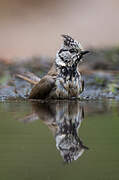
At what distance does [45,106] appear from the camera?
19.6 feet

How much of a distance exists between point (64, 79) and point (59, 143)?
2.96 metres

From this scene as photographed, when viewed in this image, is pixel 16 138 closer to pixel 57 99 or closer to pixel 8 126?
pixel 8 126

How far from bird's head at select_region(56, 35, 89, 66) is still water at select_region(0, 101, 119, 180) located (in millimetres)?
1183

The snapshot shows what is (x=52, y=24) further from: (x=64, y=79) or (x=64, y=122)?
(x=64, y=122)

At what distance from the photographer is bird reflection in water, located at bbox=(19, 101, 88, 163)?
3550 mm

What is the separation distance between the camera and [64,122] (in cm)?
457

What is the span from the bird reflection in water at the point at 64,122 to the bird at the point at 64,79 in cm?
21

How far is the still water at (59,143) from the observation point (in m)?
3.01

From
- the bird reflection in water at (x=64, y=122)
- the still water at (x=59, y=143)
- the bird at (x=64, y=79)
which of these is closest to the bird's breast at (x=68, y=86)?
the bird at (x=64, y=79)

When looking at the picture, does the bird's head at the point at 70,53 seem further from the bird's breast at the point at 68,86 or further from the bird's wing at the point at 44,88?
the bird's wing at the point at 44,88

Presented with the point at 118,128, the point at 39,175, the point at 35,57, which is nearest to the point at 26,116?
the point at 118,128

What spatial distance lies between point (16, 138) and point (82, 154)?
2.43 ft

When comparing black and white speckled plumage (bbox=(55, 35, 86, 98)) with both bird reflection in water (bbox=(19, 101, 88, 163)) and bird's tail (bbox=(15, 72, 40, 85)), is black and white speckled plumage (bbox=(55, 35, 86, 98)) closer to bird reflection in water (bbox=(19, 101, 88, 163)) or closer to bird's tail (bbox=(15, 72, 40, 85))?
bird reflection in water (bbox=(19, 101, 88, 163))

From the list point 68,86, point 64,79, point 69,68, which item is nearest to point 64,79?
point 64,79
